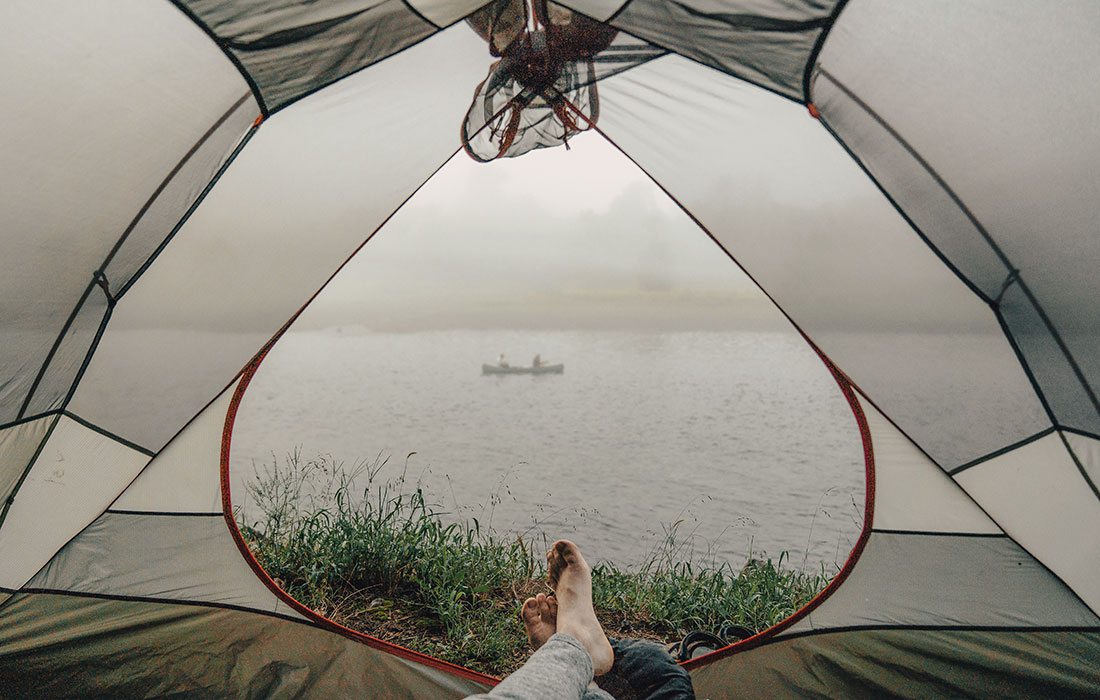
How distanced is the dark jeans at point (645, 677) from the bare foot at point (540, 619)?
18 cm

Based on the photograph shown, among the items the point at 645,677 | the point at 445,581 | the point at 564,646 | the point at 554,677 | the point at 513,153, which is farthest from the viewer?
the point at 445,581

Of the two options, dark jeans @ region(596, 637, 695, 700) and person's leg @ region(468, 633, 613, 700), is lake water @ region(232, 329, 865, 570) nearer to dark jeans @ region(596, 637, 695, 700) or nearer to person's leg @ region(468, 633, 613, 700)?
dark jeans @ region(596, 637, 695, 700)

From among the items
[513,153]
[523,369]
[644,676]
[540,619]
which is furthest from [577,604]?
[523,369]

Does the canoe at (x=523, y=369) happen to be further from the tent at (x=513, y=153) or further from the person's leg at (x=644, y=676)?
the person's leg at (x=644, y=676)

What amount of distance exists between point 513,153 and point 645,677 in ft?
4.59

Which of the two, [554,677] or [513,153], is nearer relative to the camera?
[554,677]

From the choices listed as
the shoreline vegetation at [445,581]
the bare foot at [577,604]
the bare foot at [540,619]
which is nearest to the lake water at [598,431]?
the shoreline vegetation at [445,581]

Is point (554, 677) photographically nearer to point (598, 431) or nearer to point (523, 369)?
point (598, 431)

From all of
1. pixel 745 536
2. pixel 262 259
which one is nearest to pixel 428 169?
pixel 262 259

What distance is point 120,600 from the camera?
1705 millimetres

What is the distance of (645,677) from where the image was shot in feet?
4.50

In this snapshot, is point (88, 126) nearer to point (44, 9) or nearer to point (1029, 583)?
point (44, 9)

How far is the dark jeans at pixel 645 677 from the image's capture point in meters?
1.32

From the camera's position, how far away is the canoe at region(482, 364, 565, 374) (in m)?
7.97
